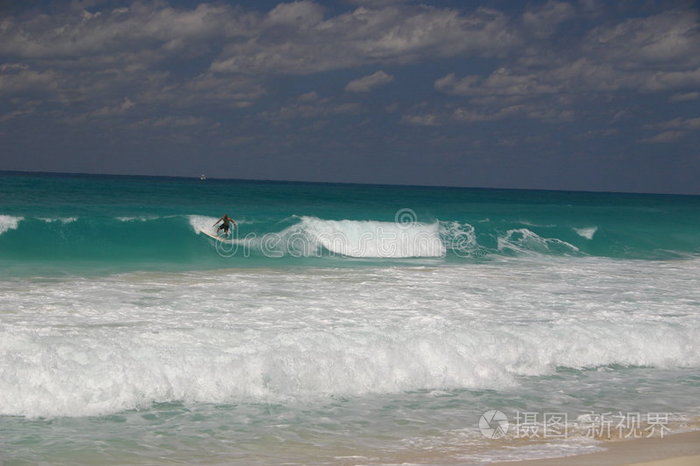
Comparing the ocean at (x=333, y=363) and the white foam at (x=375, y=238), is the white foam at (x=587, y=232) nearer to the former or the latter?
the white foam at (x=375, y=238)

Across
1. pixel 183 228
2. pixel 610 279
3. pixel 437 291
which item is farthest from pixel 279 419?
pixel 183 228

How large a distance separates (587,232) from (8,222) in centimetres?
2019

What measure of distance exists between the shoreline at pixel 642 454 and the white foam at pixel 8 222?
18.2 meters

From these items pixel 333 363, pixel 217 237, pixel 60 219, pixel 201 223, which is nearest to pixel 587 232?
pixel 217 237

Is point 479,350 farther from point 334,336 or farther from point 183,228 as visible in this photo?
point 183,228

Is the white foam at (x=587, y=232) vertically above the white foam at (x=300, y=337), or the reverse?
the white foam at (x=587, y=232)

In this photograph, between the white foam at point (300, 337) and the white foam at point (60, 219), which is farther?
the white foam at point (60, 219)

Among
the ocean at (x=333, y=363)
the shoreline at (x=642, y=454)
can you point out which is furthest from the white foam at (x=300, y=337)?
the shoreline at (x=642, y=454)

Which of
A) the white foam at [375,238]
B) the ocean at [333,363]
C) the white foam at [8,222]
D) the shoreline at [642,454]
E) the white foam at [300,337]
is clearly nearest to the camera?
the shoreline at [642,454]

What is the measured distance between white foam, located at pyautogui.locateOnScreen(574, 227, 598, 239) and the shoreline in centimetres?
2128

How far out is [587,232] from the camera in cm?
2709

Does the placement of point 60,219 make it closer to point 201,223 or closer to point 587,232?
point 201,223

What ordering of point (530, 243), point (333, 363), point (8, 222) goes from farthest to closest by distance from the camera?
point (530, 243), point (8, 222), point (333, 363)

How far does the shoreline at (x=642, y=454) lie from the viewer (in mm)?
5324
